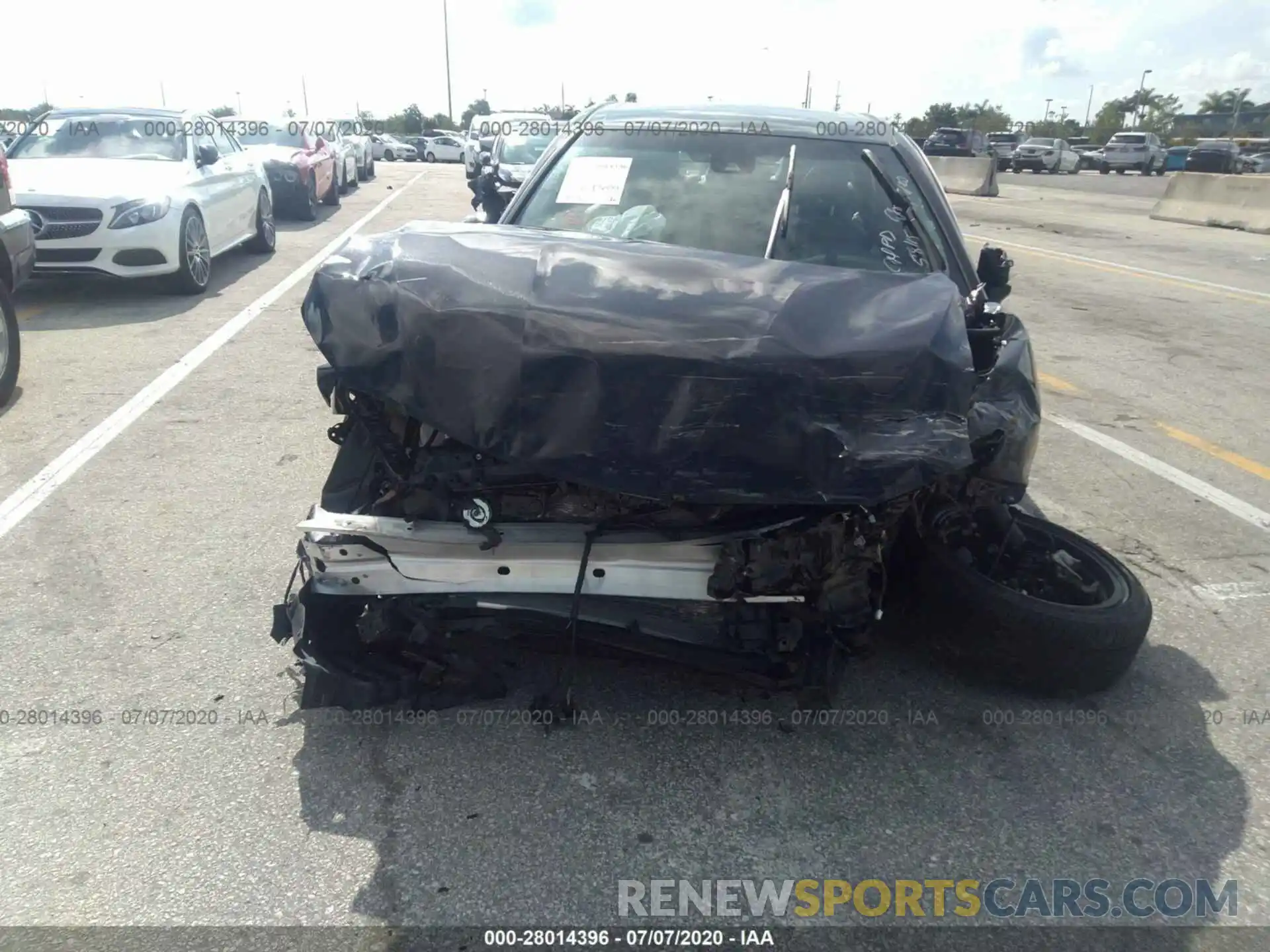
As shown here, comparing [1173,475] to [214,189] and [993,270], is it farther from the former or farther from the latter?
[214,189]

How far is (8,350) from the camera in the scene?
595 cm

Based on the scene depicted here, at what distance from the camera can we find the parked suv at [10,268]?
19.5ft

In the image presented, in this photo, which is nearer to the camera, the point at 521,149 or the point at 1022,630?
the point at 1022,630

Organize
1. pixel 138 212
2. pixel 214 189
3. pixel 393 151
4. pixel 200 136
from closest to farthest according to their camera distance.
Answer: pixel 138 212
pixel 214 189
pixel 200 136
pixel 393 151

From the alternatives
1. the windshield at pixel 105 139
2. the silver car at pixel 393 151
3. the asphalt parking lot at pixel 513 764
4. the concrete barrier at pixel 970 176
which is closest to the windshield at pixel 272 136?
the windshield at pixel 105 139

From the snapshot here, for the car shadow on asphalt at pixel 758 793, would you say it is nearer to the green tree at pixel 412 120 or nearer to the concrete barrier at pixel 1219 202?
the concrete barrier at pixel 1219 202

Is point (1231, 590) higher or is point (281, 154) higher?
point (281, 154)

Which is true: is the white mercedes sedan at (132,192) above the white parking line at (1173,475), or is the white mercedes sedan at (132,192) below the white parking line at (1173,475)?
above

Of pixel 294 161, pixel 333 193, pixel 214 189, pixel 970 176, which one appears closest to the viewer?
pixel 214 189

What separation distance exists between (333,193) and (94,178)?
919 centimetres

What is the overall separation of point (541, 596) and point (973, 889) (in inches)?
53.8

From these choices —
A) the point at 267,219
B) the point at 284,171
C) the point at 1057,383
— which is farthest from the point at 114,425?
the point at 284,171

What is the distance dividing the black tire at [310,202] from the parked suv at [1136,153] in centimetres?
3815

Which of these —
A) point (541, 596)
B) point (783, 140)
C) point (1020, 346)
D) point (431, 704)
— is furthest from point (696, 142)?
point (431, 704)
